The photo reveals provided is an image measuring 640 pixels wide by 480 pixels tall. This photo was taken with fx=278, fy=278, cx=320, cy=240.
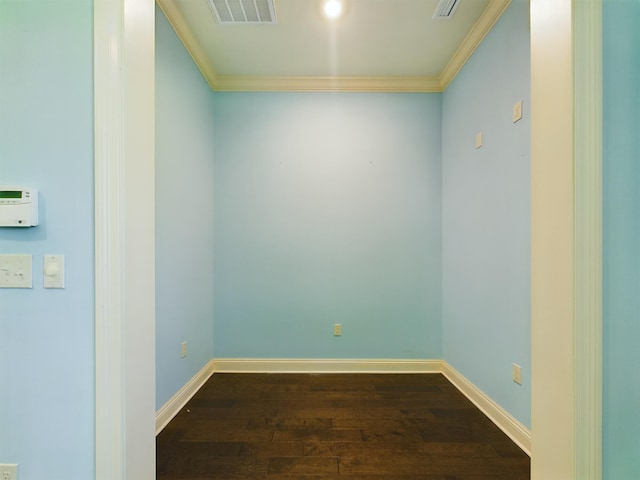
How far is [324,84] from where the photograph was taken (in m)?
2.70

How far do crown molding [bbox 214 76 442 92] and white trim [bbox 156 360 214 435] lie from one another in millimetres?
2676

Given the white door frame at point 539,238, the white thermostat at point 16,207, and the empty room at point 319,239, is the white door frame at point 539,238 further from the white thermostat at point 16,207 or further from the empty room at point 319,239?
the white thermostat at point 16,207

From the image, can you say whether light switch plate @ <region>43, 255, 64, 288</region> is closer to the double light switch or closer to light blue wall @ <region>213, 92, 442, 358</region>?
the double light switch

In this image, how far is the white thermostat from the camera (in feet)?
2.92

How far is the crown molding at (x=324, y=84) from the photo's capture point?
269 cm

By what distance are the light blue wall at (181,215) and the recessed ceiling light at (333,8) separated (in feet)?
3.59

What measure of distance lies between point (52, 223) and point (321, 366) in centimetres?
237

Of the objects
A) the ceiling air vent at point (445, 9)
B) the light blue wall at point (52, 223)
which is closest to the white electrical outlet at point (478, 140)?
the ceiling air vent at point (445, 9)

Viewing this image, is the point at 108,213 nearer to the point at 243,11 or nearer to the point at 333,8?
the point at 243,11

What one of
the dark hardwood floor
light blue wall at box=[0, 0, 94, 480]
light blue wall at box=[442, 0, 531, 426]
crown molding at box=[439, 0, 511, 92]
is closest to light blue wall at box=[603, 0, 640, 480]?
light blue wall at box=[442, 0, 531, 426]

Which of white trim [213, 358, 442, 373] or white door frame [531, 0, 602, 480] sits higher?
white door frame [531, 0, 602, 480]

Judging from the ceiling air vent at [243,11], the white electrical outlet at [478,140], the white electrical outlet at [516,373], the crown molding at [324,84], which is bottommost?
the white electrical outlet at [516,373]

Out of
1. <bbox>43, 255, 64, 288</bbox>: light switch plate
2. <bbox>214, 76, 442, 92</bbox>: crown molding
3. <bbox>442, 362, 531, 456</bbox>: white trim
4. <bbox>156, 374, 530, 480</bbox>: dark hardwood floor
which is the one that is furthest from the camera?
<bbox>214, 76, 442, 92</bbox>: crown molding

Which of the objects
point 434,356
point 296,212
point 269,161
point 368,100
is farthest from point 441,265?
point 269,161
